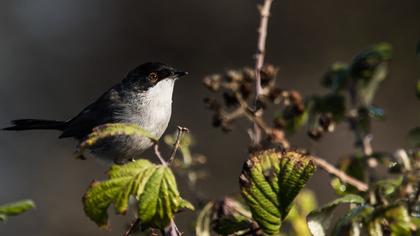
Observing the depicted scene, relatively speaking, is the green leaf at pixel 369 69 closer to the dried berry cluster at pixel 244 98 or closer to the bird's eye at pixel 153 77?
the dried berry cluster at pixel 244 98

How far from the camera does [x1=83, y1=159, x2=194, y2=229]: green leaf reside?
194 cm

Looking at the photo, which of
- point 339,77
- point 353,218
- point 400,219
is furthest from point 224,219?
point 339,77

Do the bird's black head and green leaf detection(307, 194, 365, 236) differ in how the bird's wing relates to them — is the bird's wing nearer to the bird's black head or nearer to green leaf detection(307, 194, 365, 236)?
the bird's black head

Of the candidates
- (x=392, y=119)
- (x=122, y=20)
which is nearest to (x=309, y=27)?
(x=392, y=119)

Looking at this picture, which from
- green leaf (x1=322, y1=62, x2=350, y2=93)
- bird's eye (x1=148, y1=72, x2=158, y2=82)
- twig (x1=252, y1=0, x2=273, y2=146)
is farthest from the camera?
bird's eye (x1=148, y1=72, x2=158, y2=82)

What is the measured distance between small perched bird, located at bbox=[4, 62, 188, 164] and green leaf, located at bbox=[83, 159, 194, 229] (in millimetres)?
2610

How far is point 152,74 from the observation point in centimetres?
516

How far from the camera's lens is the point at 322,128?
274 centimetres

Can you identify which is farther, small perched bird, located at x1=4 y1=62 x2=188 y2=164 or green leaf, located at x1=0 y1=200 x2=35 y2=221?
small perched bird, located at x1=4 y1=62 x2=188 y2=164

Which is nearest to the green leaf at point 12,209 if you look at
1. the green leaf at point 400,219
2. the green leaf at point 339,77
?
the green leaf at point 400,219

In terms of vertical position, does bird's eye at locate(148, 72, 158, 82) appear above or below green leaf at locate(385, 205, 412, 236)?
below

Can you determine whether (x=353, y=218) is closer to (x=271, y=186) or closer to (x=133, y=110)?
(x=271, y=186)

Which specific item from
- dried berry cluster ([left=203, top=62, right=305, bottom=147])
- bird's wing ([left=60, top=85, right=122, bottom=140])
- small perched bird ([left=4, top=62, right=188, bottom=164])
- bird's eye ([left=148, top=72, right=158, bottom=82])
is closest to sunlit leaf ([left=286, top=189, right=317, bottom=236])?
dried berry cluster ([left=203, top=62, right=305, bottom=147])

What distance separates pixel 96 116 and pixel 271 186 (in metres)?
3.15
